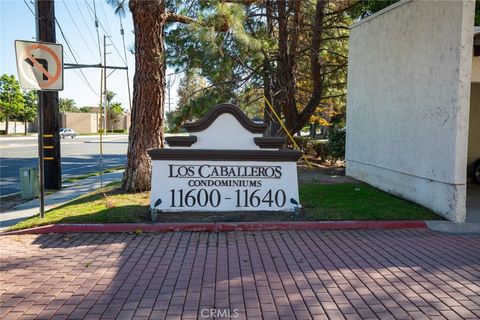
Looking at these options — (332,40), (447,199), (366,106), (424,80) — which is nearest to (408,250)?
(447,199)

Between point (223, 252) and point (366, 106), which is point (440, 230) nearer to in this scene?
point (223, 252)

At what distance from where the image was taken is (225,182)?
8.16 meters

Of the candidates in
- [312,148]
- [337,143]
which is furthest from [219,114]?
[312,148]

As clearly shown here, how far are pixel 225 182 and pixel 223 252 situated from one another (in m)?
2.10

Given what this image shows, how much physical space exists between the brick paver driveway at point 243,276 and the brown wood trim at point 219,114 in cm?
202

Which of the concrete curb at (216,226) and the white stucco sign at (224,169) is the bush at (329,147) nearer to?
the white stucco sign at (224,169)

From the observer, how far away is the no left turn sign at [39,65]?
7741 millimetres

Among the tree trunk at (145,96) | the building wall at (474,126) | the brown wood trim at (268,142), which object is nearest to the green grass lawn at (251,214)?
the tree trunk at (145,96)

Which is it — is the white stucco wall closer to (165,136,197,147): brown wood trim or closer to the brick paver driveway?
the brick paver driveway

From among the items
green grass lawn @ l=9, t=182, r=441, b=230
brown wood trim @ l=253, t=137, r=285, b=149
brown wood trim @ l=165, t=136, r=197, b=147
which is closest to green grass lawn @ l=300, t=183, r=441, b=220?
green grass lawn @ l=9, t=182, r=441, b=230

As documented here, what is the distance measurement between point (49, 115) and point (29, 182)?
2185 mm

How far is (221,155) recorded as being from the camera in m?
8.07

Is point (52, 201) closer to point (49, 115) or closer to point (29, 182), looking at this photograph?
point (29, 182)

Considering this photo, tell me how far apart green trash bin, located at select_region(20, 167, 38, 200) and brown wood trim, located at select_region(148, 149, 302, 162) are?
4613 mm
